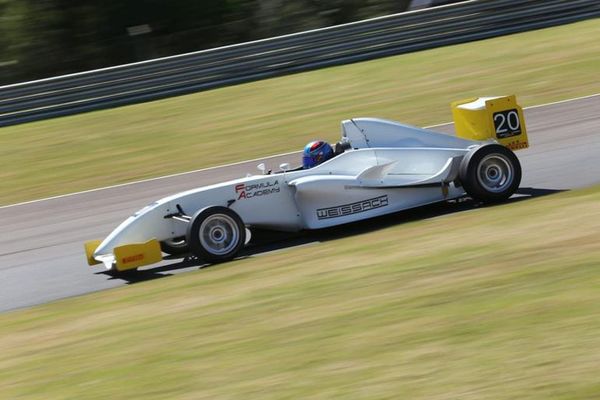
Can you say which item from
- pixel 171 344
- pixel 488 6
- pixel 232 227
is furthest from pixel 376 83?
pixel 171 344

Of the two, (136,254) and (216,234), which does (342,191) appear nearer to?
(216,234)

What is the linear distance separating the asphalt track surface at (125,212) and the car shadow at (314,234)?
12mm

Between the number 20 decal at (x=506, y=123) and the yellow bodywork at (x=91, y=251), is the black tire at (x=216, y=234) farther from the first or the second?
the number 20 decal at (x=506, y=123)

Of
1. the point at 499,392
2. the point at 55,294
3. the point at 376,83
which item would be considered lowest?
the point at 499,392

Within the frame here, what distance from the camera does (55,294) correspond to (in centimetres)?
828

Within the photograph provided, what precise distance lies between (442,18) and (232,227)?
11.1 metres

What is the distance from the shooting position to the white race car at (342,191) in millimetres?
8516

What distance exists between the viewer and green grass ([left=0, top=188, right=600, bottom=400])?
5.01 m

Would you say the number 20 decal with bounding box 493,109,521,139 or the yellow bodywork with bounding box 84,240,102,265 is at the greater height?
the number 20 decal with bounding box 493,109,521,139

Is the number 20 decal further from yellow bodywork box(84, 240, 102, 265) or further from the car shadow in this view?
yellow bodywork box(84, 240, 102, 265)

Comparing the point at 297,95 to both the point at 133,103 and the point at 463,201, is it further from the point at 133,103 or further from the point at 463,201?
the point at 463,201

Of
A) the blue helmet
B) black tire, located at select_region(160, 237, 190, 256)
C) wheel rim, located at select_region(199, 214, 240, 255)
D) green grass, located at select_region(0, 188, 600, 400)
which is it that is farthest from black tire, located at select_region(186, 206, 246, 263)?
the blue helmet

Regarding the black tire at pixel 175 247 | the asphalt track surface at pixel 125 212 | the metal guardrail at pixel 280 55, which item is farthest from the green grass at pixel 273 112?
the black tire at pixel 175 247

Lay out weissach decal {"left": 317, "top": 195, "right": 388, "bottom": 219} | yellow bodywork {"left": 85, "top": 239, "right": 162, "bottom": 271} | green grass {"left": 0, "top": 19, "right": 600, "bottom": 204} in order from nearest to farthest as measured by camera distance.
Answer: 1. yellow bodywork {"left": 85, "top": 239, "right": 162, "bottom": 271}
2. weissach decal {"left": 317, "top": 195, "right": 388, "bottom": 219}
3. green grass {"left": 0, "top": 19, "right": 600, "bottom": 204}
